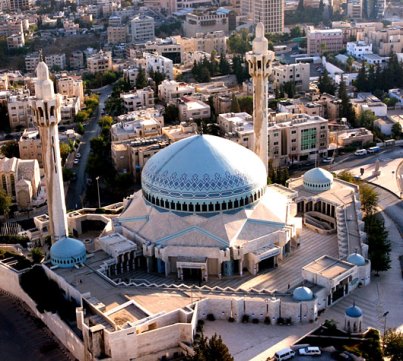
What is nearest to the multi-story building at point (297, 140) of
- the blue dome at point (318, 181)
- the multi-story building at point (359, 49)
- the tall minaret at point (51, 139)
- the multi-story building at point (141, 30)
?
the blue dome at point (318, 181)

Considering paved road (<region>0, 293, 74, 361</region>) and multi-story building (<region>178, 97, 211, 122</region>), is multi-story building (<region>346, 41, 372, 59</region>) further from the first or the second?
paved road (<region>0, 293, 74, 361</region>)

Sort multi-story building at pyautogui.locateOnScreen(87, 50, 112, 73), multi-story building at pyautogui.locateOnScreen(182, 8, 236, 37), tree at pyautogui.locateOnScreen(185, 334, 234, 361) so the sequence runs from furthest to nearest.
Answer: multi-story building at pyautogui.locateOnScreen(182, 8, 236, 37)
multi-story building at pyautogui.locateOnScreen(87, 50, 112, 73)
tree at pyautogui.locateOnScreen(185, 334, 234, 361)

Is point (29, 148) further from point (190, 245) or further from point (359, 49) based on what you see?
point (359, 49)

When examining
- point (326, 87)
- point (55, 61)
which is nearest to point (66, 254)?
point (326, 87)

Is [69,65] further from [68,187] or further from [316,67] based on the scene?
[68,187]

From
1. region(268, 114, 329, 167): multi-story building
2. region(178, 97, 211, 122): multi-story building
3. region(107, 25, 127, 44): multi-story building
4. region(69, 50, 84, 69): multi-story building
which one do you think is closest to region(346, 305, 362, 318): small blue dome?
region(268, 114, 329, 167): multi-story building

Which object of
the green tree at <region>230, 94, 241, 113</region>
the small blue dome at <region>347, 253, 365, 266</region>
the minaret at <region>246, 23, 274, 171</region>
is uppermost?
the minaret at <region>246, 23, 274, 171</region>
